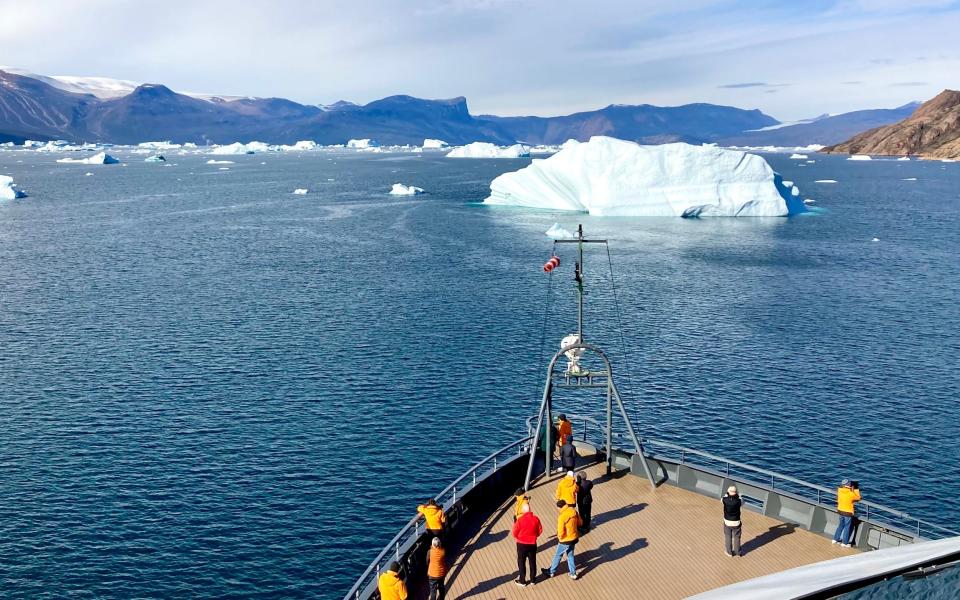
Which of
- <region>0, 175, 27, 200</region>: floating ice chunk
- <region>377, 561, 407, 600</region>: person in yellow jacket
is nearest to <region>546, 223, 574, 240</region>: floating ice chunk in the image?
<region>377, 561, 407, 600</region>: person in yellow jacket

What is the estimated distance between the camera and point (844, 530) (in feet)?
56.1

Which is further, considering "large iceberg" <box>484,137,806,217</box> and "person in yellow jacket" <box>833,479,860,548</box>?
"large iceberg" <box>484,137,806,217</box>

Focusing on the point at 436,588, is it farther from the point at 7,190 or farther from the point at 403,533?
the point at 7,190

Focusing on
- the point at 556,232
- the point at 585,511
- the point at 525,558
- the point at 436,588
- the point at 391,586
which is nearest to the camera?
the point at 391,586

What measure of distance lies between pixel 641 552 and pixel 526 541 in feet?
10.0

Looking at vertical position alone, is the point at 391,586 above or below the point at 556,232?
below

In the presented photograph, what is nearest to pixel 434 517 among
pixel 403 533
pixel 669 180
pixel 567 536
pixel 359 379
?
pixel 403 533

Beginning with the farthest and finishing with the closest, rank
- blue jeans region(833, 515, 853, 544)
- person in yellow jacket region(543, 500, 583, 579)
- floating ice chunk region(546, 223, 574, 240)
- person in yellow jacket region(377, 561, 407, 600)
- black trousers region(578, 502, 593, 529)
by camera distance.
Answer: floating ice chunk region(546, 223, 574, 240), black trousers region(578, 502, 593, 529), blue jeans region(833, 515, 853, 544), person in yellow jacket region(543, 500, 583, 579), person in yellow jacket region(377, 561, 407, 600)

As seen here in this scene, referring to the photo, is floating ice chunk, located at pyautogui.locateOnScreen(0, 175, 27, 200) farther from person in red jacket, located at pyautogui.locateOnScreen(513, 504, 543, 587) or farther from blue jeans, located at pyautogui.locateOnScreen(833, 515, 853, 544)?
blue jeans, located at pyautogui.locateOnScreen(833, 515, 853, 544)

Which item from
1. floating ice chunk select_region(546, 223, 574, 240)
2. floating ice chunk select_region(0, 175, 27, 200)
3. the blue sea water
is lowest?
the blue sea water

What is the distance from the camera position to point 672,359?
5044 cm

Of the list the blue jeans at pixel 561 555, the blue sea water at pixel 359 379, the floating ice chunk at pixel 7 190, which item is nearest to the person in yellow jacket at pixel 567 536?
the blue jeans at pixel 561 555

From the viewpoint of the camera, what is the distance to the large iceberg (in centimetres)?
10962

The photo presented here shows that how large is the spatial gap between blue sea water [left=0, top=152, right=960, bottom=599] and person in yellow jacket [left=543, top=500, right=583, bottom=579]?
12859 millimetres
